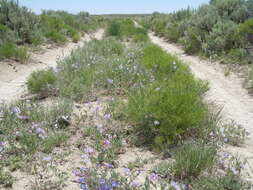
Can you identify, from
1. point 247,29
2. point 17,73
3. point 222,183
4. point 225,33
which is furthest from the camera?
point 225,33

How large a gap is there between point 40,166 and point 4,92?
3207 mm

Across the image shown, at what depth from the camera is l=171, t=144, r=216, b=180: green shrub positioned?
2529 mm

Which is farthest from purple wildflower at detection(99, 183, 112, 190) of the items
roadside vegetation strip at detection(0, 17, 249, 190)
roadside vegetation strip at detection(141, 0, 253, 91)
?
roadside vegetation strip at detection(141, 0, 253, 91)

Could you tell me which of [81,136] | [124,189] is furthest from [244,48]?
[124,189]

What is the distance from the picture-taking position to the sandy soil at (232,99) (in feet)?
10.6

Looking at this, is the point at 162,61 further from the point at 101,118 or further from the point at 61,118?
the point at 61,118

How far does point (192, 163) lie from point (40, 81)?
3.56 metres

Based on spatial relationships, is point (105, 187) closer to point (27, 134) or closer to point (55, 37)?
point (27, 134)

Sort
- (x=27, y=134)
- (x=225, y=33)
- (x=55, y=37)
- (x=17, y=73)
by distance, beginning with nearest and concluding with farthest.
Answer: (x=27, y=134), (x=17, y=73), (x=225, y=33), (x=55, y=37)

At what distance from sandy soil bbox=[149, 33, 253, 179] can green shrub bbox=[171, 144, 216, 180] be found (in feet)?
1.01

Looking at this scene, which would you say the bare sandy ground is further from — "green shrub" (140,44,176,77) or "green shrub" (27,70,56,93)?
"green shrub" (140,44,176,77)

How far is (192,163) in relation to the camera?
2.52m

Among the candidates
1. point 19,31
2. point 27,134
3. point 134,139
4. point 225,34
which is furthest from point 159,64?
point 19,31

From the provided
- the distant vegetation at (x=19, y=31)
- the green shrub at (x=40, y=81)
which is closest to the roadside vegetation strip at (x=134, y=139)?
the green shrub at (x=40, y=81)
